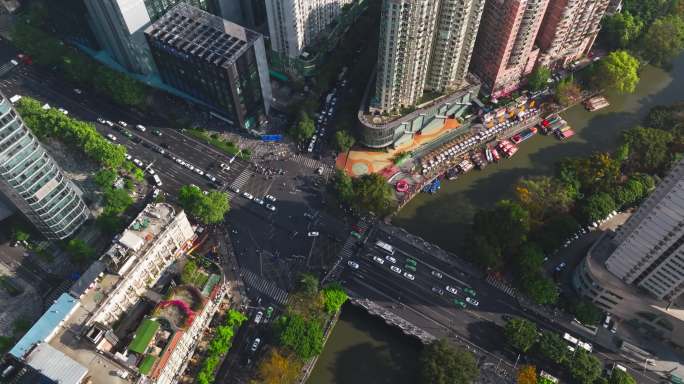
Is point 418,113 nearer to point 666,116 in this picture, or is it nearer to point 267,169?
point 267,169

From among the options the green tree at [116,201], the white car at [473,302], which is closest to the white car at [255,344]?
the white car at [473,302]

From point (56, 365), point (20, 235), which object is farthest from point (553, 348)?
point (20, 235)

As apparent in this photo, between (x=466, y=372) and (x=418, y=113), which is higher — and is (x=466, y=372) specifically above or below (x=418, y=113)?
below

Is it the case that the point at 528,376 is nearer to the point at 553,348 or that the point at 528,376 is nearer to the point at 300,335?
the point at 553,348

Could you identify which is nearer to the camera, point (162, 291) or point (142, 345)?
point (142, 345)

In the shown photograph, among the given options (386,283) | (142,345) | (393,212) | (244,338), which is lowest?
(142,345)

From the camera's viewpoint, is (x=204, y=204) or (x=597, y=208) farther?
(x=597, y=208)

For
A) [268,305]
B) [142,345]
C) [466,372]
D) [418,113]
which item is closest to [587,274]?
[466,372]
